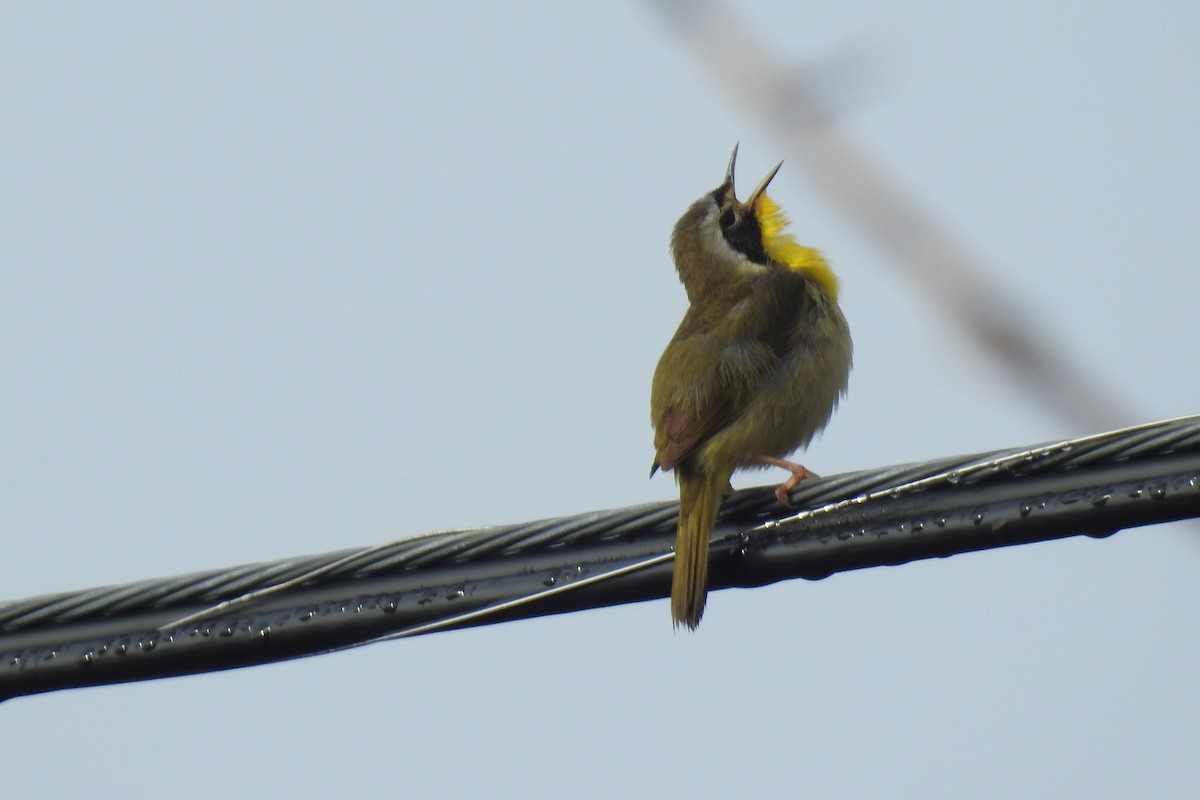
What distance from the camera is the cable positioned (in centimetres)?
413

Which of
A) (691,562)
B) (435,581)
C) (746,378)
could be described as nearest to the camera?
(435,581)

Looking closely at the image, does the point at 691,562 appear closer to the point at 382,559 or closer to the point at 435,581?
the point at 435,581

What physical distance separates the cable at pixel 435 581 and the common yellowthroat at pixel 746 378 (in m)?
0.85

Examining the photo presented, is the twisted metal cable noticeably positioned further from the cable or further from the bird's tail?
the bird's tail

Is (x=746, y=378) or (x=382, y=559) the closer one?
(x=382, y=559)

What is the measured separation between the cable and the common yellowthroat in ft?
2.79

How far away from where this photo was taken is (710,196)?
878 cm

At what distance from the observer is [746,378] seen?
647 centimetres

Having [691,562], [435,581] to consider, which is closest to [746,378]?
[691,562]

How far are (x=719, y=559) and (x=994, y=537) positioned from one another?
110 centimetres

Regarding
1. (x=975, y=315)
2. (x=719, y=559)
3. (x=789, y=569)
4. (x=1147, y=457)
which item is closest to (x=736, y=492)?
(x=719, y=559)

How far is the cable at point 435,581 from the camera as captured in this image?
13.6 ft

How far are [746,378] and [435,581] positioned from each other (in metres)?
2.57

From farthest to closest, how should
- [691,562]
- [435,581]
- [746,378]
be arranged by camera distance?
[746,378] → [691,562] → [435,581]
